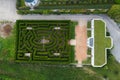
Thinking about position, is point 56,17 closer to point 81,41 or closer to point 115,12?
point 81,41

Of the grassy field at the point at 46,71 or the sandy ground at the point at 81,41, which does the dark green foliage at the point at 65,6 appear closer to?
the sandy ground at the point at 81,41

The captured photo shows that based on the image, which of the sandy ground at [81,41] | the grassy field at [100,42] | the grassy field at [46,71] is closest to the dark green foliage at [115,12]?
the grassy field at [100,42]

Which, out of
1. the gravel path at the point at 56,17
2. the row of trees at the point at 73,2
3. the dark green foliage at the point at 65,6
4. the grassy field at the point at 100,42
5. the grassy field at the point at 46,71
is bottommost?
the grassy field at the point at 46,71

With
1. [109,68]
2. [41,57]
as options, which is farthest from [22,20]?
[109,68]

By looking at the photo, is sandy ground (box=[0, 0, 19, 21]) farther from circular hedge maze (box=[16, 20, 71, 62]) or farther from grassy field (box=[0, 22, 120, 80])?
grassy field (box=[0, 22, 120, 80])

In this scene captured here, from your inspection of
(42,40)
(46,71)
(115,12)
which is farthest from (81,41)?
(46,71)

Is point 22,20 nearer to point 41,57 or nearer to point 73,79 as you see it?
point 41,57
